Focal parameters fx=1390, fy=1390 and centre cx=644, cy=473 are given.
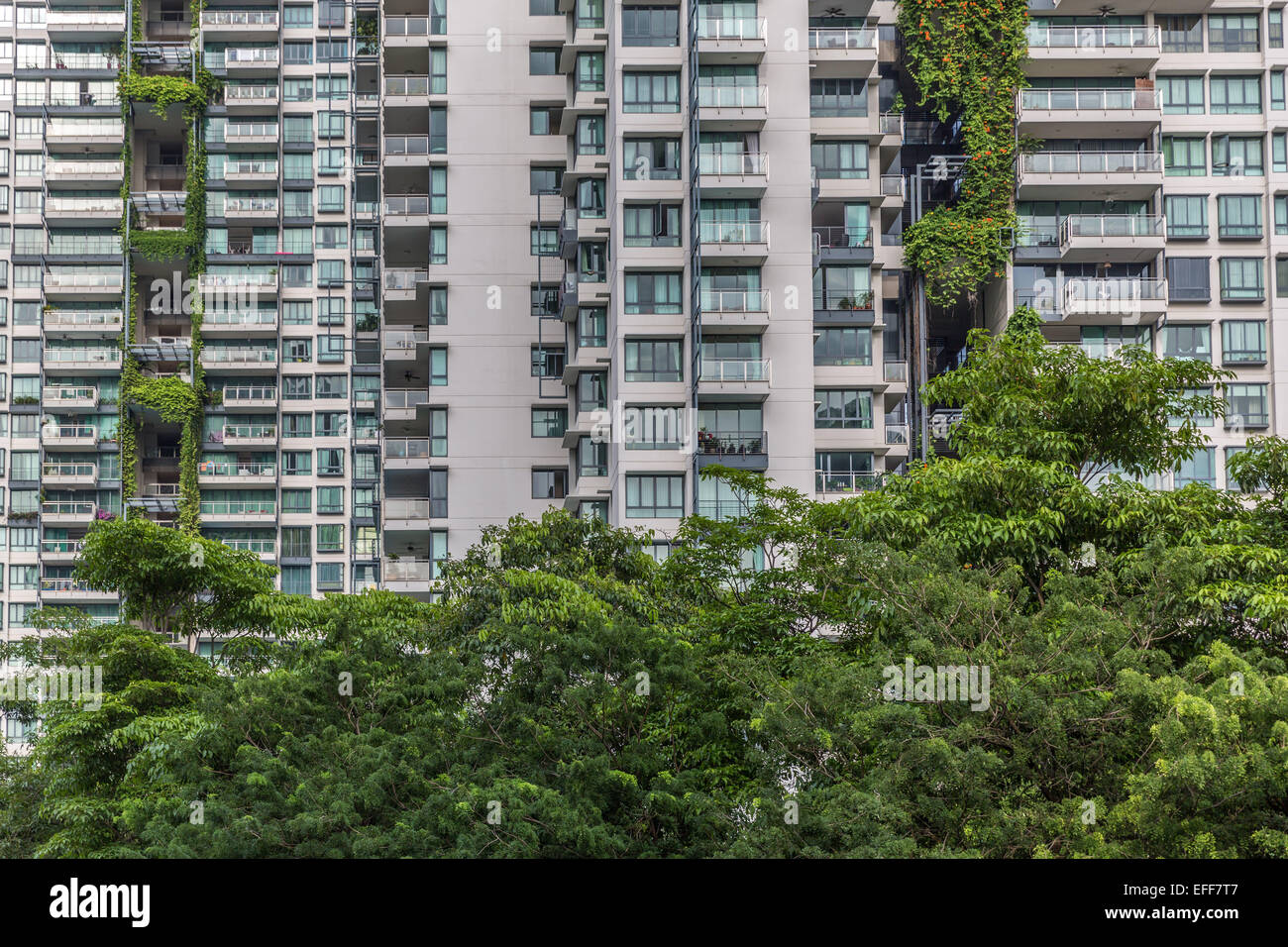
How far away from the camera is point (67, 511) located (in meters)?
94.2

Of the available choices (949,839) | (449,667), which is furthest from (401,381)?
(949,839)

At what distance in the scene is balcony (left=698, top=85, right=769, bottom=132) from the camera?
56750 mm

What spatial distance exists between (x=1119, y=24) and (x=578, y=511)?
33556mm

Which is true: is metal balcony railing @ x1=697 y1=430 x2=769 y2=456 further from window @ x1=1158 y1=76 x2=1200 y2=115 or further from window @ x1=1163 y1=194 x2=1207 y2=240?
window @ x1=1158 y1=76 x2=1200 y2=115

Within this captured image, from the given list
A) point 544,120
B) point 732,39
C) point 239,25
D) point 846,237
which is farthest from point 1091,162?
point 239,25

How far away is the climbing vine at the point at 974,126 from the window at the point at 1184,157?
7.54 meters

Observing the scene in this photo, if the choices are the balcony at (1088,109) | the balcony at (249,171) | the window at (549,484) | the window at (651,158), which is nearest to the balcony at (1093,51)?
the balcony at (1088,109)

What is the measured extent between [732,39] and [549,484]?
814 inches

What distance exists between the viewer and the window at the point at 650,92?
5812 centimetres

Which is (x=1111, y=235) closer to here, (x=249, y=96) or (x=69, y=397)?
(x=249, y=96)

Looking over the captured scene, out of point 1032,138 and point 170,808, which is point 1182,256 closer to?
point 1032,138

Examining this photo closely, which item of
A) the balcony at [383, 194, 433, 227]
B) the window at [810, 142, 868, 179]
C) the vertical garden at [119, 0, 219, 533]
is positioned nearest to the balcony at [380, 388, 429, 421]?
the balcony at [383, 194, 433, 227]

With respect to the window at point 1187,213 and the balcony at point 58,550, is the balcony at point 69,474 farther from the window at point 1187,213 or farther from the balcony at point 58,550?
the window at point 1187,213
